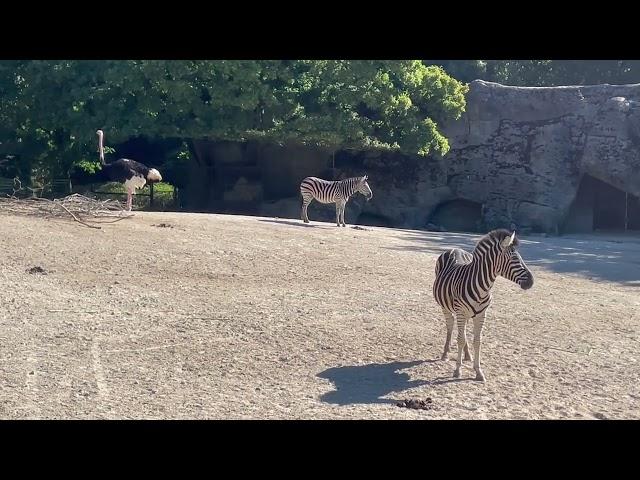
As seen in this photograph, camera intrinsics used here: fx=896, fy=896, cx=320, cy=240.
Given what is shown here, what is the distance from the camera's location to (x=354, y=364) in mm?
9789

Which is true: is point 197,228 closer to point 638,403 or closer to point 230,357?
point 230,357

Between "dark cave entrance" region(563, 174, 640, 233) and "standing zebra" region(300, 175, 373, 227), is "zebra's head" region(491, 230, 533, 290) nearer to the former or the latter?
"standing zebra" region(300, 175, 373, 227)

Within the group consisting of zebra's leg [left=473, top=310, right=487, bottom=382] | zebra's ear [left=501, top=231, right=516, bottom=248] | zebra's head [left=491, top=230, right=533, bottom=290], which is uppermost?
zebra's ear [left=501, top=231, right=516, bottom=248]

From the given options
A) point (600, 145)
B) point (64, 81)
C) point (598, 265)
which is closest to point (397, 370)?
point (598, 265)

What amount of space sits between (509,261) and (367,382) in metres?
1.90

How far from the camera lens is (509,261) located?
915 centimetres

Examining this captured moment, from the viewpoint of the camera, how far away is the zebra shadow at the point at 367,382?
852 centimetres

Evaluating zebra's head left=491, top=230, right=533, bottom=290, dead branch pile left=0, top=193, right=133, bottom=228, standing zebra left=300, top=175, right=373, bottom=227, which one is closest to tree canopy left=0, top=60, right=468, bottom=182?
standing zebra left=300, top=175, right=373, bottom=227

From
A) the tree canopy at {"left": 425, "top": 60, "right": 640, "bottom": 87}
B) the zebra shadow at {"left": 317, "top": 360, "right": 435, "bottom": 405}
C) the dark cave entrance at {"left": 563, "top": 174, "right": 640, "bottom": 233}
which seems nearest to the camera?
the zebra shadow at {"left": 317, "top": 360, "right": 435, "bottom": 405}

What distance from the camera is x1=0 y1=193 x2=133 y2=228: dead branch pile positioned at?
16.8 m

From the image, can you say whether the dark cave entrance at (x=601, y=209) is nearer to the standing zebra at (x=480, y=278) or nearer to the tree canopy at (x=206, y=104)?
the tree canopy at (x=206, y=104)

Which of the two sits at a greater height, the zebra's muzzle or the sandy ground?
the zebra's muzzle

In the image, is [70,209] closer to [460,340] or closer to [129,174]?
[129,174]

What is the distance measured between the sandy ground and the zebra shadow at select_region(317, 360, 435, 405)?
21mm
